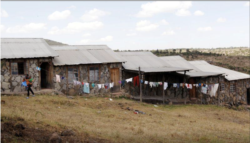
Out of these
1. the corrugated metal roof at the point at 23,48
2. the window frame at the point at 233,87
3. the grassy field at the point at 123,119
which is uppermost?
the corrugated metal roof at the point at 23,48

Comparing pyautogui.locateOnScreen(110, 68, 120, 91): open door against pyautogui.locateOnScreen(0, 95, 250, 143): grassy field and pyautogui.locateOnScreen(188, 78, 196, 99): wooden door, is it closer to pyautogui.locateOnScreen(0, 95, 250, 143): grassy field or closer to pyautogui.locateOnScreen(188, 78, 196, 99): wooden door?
pyautogui.locateOnScreen(0, 95, 250, 143): grassy field

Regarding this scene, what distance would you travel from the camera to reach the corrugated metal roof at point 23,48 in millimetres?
20594

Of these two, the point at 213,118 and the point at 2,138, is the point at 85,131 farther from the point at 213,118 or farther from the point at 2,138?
the point at 213,118

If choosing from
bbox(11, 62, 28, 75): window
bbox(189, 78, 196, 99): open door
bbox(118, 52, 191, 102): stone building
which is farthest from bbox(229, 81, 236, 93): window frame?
bbox(11, 62, 28, 75): window

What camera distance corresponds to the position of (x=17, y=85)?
812 inches

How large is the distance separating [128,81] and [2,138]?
611 inches

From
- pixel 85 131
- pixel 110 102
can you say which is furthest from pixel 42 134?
pixel 110 102

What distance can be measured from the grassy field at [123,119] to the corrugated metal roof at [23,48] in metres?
3.35

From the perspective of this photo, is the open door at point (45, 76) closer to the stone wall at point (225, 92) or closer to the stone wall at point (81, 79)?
the stone wall at point (81, 79)

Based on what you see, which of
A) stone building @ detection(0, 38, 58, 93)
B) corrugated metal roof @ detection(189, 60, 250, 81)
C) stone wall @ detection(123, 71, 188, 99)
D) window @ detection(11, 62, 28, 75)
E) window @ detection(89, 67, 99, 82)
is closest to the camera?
stone building @ detection(0, 38, 58, 93)

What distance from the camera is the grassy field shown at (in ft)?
40.5

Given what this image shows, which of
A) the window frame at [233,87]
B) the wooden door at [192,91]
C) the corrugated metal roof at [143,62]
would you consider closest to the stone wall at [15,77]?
the corrugated metal roof at [143,62]

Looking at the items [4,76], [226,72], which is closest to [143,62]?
[226,72]

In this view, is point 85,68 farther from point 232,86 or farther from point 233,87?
point 233,87
